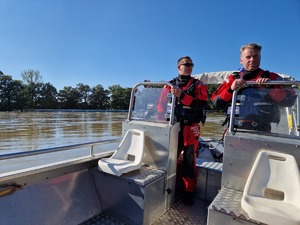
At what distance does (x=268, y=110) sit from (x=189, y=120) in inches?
34.0

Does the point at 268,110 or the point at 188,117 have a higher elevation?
the point at 268,110

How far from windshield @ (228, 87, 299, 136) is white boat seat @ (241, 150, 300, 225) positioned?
1.00 ft

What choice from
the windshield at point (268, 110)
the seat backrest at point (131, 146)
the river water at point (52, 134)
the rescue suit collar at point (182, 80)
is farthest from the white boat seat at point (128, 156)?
the river water at point (52, 134)

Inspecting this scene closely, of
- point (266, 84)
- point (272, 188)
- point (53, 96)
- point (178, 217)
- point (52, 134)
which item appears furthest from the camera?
point (53, 96)

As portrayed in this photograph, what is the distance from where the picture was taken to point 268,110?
76.4 inches

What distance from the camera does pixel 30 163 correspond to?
6121 mm

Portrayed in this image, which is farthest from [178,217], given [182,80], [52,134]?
[52,134]

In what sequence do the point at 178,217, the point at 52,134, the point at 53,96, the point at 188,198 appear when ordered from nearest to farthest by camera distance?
the point at 178,217 → the point at 188,198 → the point at 52,134 → the point at 53,96

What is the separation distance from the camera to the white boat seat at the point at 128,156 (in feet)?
7.32

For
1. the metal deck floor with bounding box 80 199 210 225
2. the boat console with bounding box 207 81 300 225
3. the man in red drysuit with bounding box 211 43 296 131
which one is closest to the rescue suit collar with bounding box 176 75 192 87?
the man in red drysuit with bounding box 211 43 296 131

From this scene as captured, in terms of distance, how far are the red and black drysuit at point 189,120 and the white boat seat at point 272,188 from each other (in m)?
0.93

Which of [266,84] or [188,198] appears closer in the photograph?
[266,84]

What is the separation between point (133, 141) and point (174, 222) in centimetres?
95

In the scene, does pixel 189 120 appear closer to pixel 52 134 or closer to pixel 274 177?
pixel 274 177
